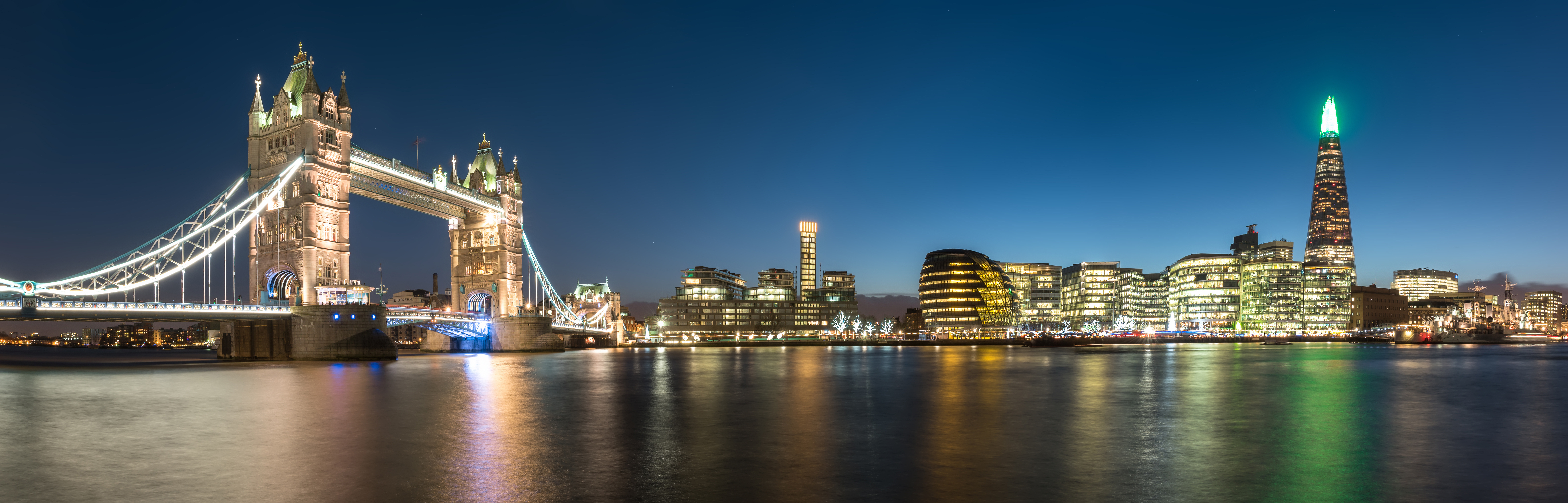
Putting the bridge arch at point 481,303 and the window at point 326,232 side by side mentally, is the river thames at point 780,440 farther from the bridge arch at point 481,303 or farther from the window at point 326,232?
the bridge arch at point 481,303

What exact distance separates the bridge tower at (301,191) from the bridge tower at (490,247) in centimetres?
3082

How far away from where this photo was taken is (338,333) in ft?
215

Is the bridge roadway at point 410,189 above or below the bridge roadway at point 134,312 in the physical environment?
above

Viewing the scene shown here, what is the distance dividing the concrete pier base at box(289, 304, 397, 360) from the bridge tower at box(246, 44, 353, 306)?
11.1 ft

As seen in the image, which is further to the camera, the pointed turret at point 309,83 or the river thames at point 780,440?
the pointed turret at point 309,83

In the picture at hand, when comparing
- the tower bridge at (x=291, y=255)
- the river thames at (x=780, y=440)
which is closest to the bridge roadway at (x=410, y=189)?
the tower bridge at (x=291, y=255)

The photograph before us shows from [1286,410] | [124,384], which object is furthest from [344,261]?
[1286,410]

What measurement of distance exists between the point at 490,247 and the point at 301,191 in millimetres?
38123

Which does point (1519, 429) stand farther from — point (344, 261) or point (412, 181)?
point (412, 181)

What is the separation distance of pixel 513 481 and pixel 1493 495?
16.2 metres

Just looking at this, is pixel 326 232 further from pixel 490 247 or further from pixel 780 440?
pixel 780 440

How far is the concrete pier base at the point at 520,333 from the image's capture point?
103 m

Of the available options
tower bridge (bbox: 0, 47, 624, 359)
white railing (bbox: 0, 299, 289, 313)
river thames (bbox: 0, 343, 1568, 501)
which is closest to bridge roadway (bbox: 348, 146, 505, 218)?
tower bridge (bbox: 0, 47, 624, 359)

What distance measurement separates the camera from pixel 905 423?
23.9 meters
